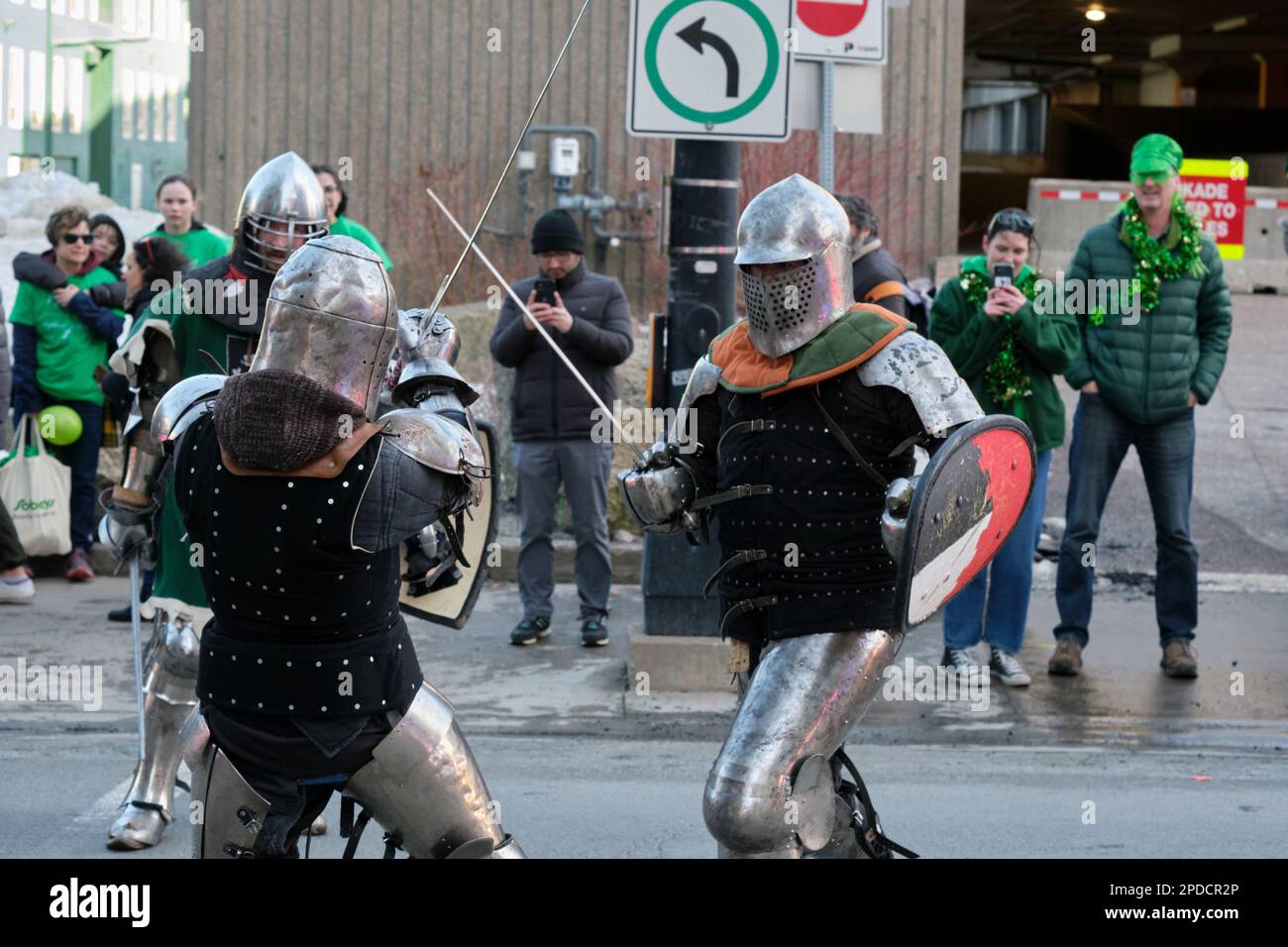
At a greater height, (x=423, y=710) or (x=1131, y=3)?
(x=1131, y=3)

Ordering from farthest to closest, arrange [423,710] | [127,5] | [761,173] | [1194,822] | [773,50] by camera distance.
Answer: [127,5], [761,173], [773,50], [1194,822], [423,710]

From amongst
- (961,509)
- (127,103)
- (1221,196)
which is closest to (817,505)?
(961,509)

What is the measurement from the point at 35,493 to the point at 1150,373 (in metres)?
5.43

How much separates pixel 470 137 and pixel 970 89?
17.8 metres

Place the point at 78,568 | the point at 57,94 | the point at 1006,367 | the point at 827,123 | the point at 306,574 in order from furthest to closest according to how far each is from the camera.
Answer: the point at 57,94, the point at 78,568, the point at 827,123, the point at 1006,367, the point at 306,574

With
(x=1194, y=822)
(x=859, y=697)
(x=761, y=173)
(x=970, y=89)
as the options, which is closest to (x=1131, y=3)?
(x=761, y=173)

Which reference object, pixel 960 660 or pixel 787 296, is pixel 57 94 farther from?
pixel 787 296

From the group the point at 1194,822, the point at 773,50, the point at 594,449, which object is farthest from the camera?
the point at 594,449

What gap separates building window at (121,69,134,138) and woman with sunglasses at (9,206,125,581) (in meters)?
21.1

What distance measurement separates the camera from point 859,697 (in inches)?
175

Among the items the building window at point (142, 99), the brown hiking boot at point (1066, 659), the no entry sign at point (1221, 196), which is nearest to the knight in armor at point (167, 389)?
the brown hiking boot at point (1066, 659)

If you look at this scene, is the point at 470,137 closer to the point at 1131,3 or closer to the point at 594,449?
the point at 594,449

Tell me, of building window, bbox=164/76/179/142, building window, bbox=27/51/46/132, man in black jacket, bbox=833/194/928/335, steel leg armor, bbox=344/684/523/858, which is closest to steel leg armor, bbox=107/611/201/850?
steel leg armor, bbox=344/684/523/858

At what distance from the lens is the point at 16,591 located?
8898 mm
